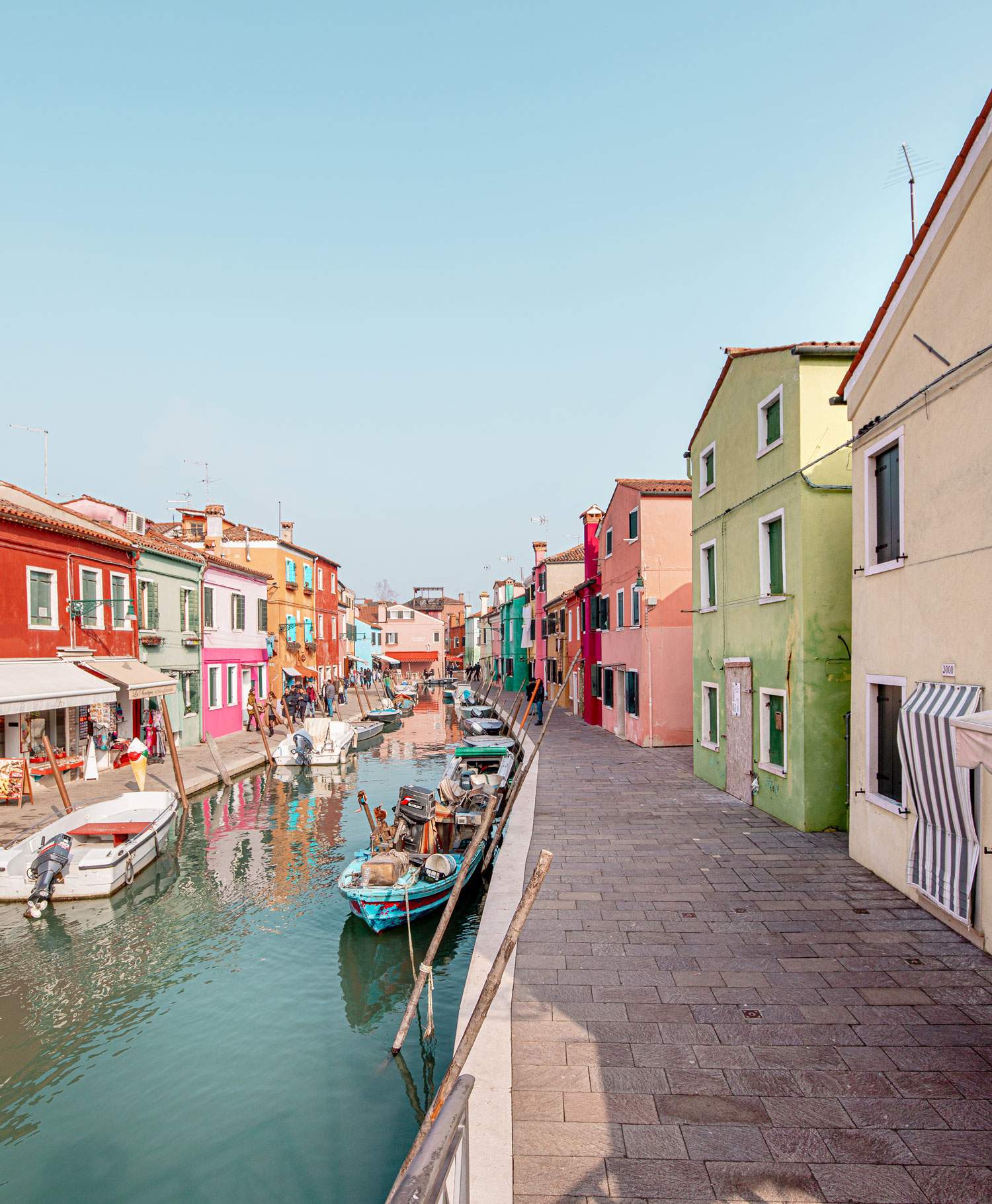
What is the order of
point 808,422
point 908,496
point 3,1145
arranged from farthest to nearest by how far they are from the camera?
point 808,422 < point 908,496 < point 3,1145

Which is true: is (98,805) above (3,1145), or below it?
above

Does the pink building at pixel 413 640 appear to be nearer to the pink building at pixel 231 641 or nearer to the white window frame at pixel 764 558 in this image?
the pink building at pixel 231 641

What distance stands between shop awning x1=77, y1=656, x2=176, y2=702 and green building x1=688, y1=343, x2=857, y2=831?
14.2 m

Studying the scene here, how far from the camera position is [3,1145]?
655 centimetres

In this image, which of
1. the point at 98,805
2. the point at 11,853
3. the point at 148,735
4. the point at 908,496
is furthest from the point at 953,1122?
the point at 148,735

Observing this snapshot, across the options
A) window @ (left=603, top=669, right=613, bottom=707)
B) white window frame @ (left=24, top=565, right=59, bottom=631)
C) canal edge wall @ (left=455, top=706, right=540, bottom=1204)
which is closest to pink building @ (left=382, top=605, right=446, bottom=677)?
window @ (left=603, top=669, right=613, bottom=707)

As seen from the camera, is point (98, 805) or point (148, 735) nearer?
point (98, 805)

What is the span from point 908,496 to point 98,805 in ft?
47.6

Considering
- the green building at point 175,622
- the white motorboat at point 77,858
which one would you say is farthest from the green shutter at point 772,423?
the green building at point 175,622

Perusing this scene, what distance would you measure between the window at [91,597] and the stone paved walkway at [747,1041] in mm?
15250

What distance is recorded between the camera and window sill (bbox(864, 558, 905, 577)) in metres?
8.74

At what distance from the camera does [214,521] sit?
34.6m

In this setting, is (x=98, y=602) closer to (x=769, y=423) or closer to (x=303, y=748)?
(x=303, y=748)

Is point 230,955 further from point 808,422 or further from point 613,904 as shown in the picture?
point 808,422
